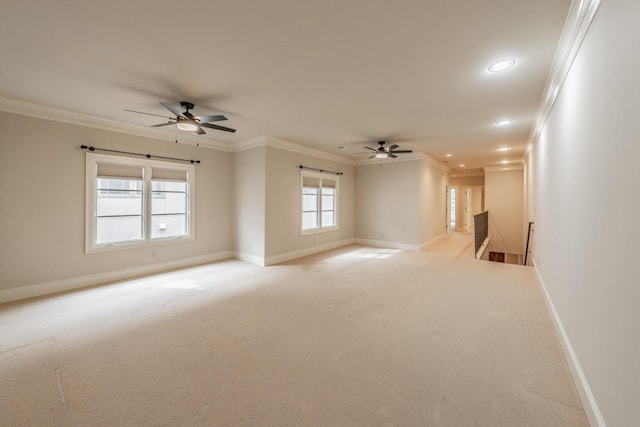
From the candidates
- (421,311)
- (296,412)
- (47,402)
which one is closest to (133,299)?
(47,402)

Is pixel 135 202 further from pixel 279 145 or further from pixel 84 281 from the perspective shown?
pixel 279 145

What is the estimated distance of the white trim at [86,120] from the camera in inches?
142

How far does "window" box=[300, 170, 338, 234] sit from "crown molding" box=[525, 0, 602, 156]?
4.77 metres

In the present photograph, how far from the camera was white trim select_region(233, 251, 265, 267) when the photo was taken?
18.6ft

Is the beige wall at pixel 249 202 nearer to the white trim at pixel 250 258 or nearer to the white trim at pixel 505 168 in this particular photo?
the white trim at pixel 250 258

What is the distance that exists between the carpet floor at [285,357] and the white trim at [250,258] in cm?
132

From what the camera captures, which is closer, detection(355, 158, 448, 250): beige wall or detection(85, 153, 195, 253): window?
detection(85, 153, 195, 253): window

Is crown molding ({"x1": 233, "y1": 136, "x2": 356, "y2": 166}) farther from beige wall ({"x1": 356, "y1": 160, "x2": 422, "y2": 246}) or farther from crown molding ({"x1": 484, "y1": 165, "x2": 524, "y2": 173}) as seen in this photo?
crown molding ({"x1": 484, "y1": 165, "x2": 524, "y2": 173})

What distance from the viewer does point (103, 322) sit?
10.0 feet

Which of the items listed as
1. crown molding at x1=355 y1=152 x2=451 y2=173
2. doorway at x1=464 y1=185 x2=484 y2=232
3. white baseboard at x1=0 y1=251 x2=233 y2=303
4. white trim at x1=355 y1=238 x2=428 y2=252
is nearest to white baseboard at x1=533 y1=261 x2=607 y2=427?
white trim at x1=355 y1=238 x2=428 y2=252

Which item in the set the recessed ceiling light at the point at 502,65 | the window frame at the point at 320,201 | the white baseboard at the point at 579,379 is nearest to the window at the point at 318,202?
the window frame at the point at 320,201

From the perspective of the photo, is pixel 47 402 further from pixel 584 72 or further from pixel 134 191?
pixel 584 72

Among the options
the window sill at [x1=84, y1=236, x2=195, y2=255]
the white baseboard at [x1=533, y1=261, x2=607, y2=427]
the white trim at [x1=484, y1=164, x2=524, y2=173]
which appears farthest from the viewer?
the white trim at [x1=484, y1=164, x2=524, y2=173]

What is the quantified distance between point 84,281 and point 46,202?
1.37 metres
